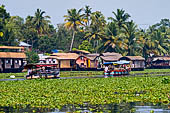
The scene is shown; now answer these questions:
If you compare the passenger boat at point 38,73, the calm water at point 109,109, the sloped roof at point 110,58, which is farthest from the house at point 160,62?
the calm water at point 109,109

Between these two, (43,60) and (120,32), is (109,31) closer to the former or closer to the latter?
(120,32)

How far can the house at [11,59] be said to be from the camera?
78375 millimetres

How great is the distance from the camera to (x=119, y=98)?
26281 mm

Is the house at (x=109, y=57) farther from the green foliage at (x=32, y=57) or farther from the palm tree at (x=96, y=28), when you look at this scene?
the green foliage at (x=32, y=57)

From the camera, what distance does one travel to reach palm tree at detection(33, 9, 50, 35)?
104500mm

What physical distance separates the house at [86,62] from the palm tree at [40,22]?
64.6 ft

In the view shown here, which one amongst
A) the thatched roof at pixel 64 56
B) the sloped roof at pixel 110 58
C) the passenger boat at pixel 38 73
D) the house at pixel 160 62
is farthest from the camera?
the house at pixel 160 62

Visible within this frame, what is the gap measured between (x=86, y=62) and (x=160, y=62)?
2553 cm

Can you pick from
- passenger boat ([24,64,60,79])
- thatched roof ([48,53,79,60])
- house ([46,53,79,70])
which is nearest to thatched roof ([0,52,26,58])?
house ([46,53,79,70])

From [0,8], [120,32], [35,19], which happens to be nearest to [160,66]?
[120,32]

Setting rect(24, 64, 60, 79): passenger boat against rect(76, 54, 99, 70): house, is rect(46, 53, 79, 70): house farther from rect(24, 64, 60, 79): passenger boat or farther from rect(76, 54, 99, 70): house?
rect(24, 64, 60, 79): passenger boat

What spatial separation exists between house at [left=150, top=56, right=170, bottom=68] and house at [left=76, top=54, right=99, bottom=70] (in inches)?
865

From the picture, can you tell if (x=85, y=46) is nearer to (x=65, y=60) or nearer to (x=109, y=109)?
(x=65, y=60)

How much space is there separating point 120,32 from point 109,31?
3.36 metres
